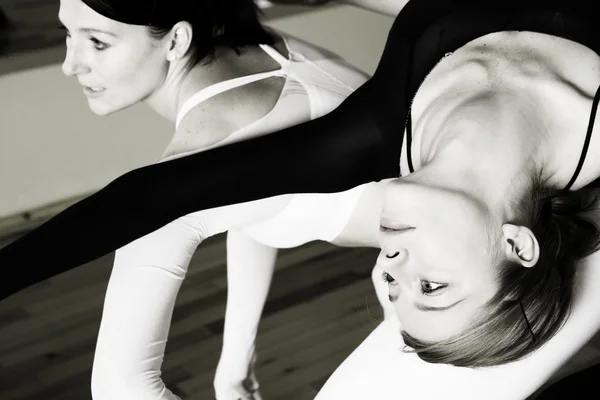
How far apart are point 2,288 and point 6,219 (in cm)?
27

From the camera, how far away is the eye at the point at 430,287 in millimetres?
→ 768

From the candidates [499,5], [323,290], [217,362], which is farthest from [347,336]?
[499,5]

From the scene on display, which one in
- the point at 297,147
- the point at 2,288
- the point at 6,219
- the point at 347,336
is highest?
the point at 297,147

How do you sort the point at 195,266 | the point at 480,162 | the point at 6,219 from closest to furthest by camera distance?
the point at 480,162
the point at 6,219
the point at 195,266

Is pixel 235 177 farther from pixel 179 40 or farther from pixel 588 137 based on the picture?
pixel 588 137

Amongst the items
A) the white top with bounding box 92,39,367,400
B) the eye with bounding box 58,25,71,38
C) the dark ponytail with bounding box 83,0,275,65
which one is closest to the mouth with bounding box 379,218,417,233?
the white top with bounding box 92,39,367,400

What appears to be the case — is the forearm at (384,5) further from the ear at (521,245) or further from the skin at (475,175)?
the ear at (521,245)

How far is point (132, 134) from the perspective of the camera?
106cm

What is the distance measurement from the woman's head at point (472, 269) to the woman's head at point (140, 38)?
0.81 feet

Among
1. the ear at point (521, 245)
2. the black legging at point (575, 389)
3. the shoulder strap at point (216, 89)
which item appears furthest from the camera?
the black legging at point (575, 389)

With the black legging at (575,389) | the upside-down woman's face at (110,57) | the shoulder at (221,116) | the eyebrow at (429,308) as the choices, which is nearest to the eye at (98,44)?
the upside-down woman's face at (110,57)

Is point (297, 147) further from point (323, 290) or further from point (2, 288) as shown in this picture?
point (323, 290)

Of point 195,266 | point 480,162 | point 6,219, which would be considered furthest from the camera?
point 195,266

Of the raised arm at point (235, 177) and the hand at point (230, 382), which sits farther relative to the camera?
the hand at point (230, 382)
